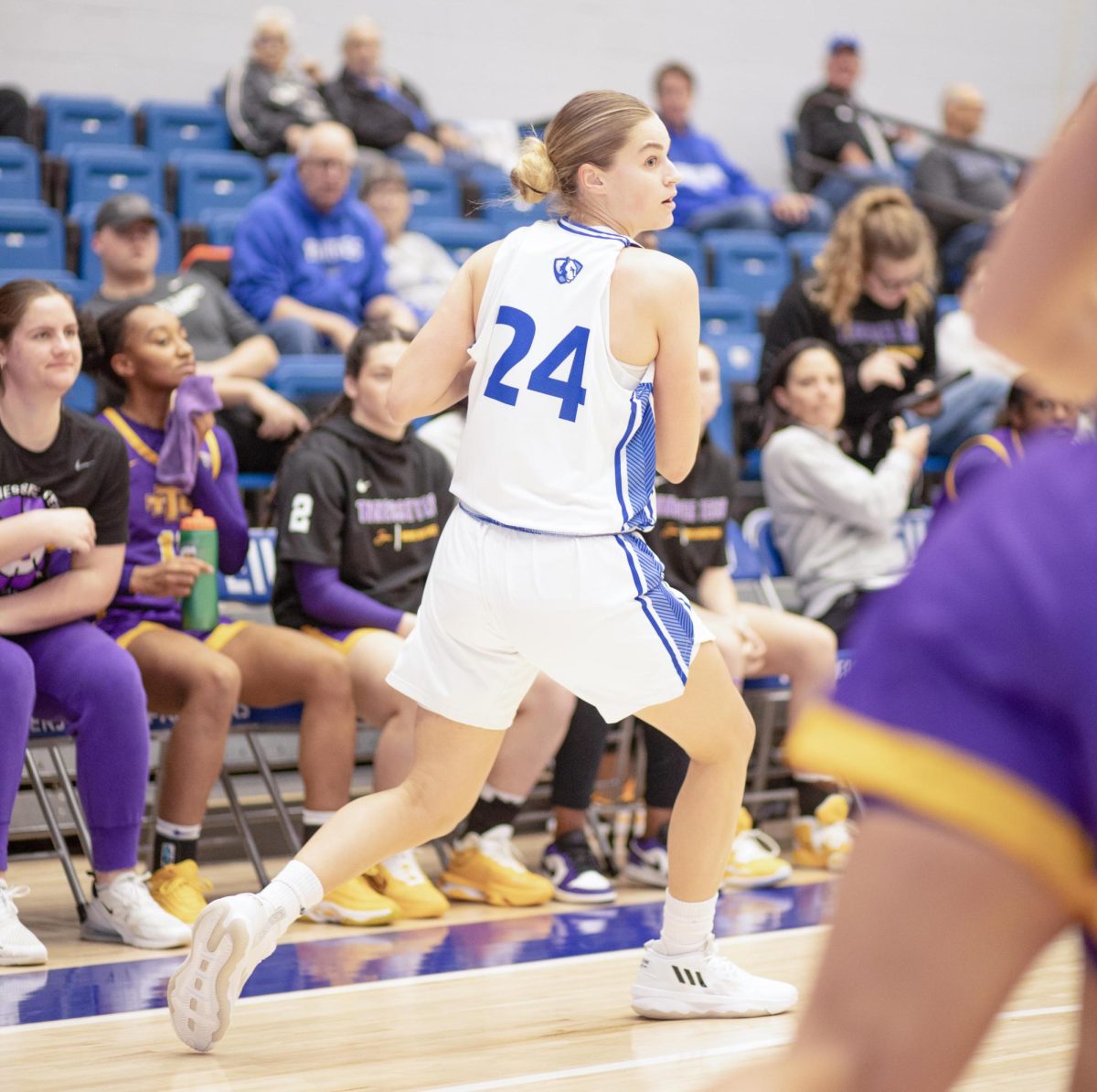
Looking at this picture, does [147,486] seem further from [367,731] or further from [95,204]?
[95,204]

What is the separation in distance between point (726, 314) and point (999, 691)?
677 centimetres

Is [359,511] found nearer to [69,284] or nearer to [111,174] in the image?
[69,284]

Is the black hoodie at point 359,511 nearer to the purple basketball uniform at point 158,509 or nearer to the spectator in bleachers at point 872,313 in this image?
the purple basketball uniform at point 158,509

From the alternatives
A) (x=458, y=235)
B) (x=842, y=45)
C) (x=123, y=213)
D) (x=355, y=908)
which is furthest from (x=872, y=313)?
(x=842, y=45)

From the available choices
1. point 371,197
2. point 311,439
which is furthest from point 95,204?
point 311,439

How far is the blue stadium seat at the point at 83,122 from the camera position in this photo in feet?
26.9

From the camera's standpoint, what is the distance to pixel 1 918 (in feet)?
12.1

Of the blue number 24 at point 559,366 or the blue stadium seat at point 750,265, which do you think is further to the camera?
the blue stadium seat at point 750,265

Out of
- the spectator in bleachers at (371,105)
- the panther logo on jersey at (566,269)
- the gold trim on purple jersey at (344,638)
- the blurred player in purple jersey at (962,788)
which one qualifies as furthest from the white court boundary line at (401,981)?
the spectator in bleachers at (371,105)

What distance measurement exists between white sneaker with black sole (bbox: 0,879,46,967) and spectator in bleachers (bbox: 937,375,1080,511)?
313 centimetres

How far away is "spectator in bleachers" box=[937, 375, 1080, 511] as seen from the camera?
5.25 meters

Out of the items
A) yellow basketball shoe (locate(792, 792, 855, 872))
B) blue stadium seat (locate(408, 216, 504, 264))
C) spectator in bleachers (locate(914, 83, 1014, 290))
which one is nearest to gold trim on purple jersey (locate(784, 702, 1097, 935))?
yellow basketball shoe (locate(792, 792, 855, 872))

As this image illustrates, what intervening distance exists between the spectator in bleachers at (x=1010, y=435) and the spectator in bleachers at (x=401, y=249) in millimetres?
2432

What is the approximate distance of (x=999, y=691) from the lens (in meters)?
1.01
